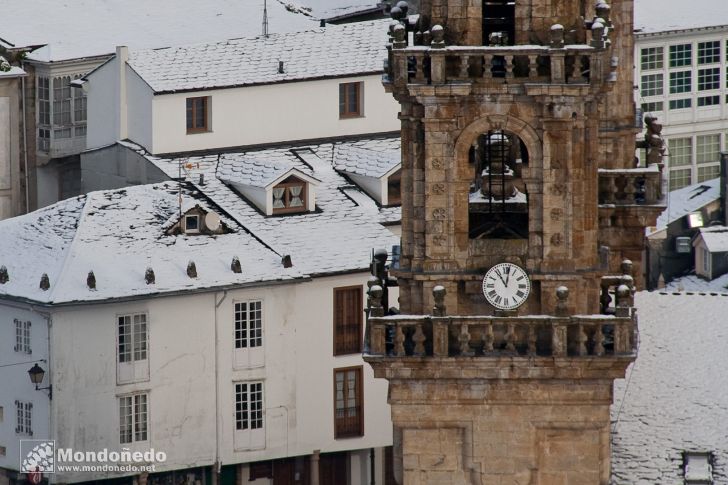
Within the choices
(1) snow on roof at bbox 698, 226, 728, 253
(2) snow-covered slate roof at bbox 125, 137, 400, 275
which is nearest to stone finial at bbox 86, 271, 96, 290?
(2) snow-covered slate roof at bbox 125, 137, 400, 275

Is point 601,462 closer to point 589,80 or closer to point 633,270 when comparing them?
point 589,80

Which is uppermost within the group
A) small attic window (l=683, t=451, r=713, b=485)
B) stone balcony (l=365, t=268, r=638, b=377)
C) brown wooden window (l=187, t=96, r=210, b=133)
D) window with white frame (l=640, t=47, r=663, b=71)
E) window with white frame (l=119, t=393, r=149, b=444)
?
window with white frame (l=640, t=47, r=663, b=71)

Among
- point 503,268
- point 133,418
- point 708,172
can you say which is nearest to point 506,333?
point 503,268

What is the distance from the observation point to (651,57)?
187 m

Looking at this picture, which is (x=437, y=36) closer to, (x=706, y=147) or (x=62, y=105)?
(x=62, y=105)

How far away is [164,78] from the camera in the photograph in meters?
158

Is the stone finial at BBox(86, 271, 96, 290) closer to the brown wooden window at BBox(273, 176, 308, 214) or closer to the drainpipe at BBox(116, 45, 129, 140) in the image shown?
the brown wooden window at BBox(273, 176, 308, 214)

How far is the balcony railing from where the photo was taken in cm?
9744

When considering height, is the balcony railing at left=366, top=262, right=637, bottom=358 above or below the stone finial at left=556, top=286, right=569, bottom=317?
below

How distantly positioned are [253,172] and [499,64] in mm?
56073

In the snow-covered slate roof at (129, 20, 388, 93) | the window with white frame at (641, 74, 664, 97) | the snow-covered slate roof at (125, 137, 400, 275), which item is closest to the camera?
the snow-covered slate roof at (125, 137, 400, 275)

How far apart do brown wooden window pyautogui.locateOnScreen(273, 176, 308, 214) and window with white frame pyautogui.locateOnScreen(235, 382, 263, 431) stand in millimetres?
8343

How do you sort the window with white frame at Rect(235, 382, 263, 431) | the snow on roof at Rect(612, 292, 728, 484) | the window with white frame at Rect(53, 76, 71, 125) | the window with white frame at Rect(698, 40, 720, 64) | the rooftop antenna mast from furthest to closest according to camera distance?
1. the window with white frame at Rect(698, 40, 720, 64)
2. the rooftop antenna mast
3. the window with white frame at Rect(53, 76, 71, 125)
4. the window with white frame at Rect(235, 382, 263, 431)
5. the snow on roof at Rect(612, 292, 728, 484)

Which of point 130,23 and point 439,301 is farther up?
point 130,23
